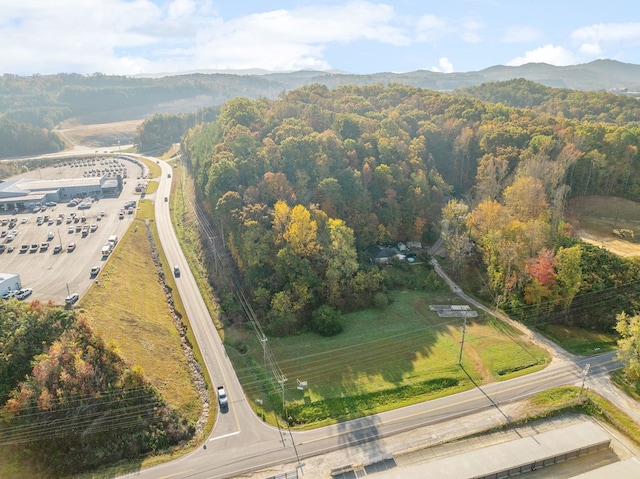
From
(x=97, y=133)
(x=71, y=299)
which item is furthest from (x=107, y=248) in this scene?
(x=97, y=133)

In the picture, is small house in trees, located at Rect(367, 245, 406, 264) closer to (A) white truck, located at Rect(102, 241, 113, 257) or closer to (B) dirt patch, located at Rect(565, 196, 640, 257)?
(B) dirt patch, located at Rect(565, 196, 640, 257)

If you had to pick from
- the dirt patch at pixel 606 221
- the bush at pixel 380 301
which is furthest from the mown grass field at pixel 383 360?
→ the dirt patch at pixel 606 221

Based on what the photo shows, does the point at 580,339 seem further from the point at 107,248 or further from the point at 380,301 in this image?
the point at 107,248

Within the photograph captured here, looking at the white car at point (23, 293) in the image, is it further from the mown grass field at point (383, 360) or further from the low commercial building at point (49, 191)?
the low commercial building at point (49, 191)

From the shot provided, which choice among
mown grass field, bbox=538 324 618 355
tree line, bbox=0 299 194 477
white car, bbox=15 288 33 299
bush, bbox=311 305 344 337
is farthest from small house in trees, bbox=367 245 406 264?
white car, bbox=15 288 33 299

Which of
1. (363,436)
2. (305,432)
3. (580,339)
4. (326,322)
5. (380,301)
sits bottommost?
(305,432)
